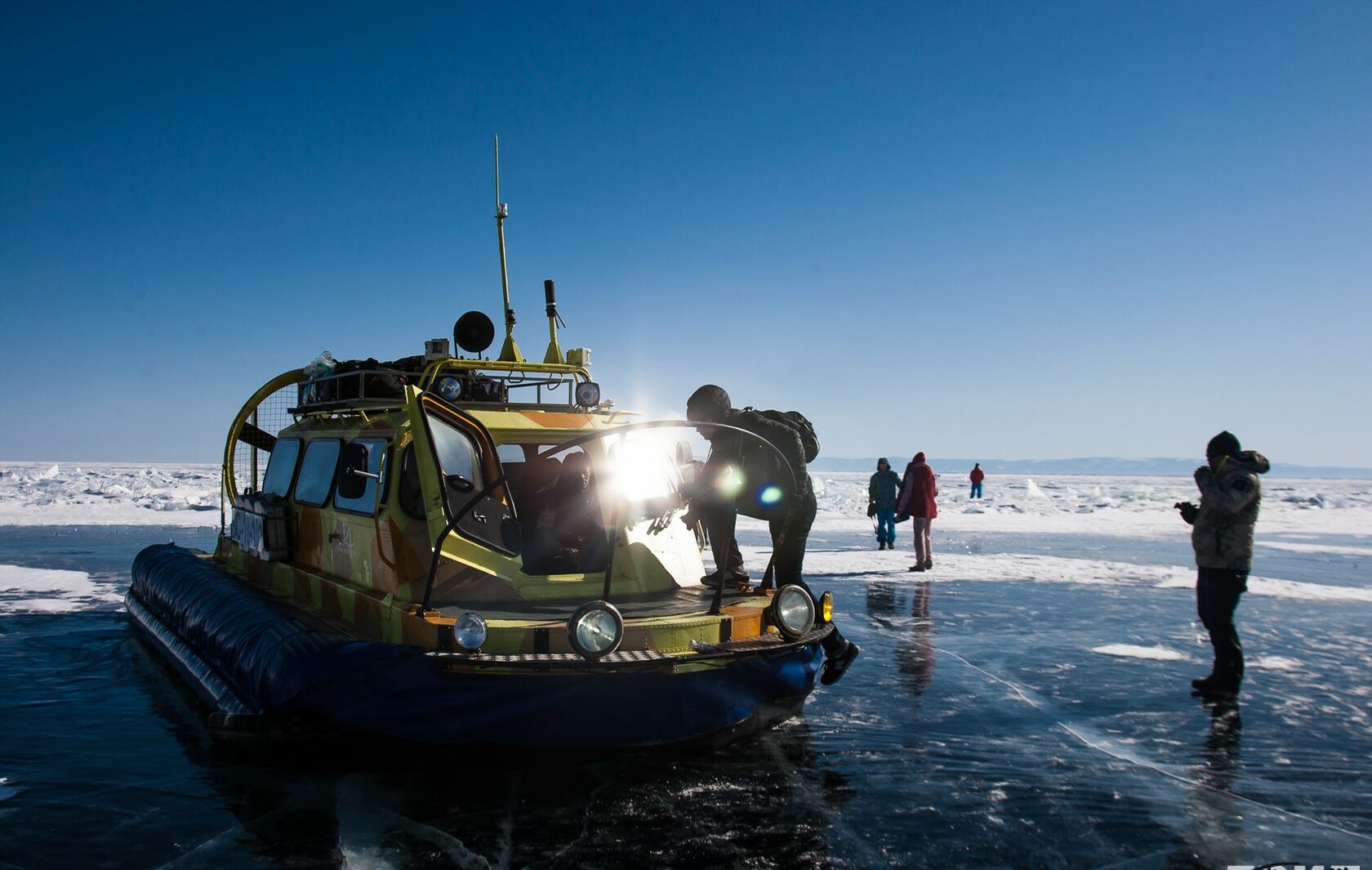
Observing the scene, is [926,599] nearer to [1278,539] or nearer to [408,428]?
[408,428]

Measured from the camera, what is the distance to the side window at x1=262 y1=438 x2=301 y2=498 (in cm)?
724

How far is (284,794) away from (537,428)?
2.56 metres

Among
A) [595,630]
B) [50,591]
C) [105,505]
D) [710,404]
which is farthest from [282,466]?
[105,505]

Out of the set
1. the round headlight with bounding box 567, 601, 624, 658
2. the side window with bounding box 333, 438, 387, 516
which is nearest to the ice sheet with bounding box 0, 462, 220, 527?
the side window with bounding box 333, 438, 387, 516

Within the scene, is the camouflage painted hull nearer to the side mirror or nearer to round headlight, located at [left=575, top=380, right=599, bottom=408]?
the side mirror

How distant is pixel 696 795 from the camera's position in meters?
4.27

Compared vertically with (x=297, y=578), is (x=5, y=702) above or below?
below

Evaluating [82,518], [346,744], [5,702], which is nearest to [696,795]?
[346,744]

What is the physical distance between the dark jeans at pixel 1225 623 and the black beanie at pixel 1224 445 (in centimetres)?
87

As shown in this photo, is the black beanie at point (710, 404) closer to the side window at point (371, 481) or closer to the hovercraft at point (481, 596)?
the hovercraft at point (481, 596)

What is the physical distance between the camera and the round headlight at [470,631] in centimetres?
405

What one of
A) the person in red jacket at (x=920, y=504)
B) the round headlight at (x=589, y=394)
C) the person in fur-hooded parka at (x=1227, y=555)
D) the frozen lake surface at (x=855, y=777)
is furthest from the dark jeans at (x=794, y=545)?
the person in red jacket at (x=920, y=504)

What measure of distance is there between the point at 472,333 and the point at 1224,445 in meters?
6.02

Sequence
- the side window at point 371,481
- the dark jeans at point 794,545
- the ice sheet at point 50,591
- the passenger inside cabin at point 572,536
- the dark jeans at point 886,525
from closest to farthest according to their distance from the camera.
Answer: the side window at point 371,481 < the passenger inside cabin at point 572,536 < the dark jeans at point 794,545 < the ice sheet at point 50,591 < the dark jeans at point 886,525
